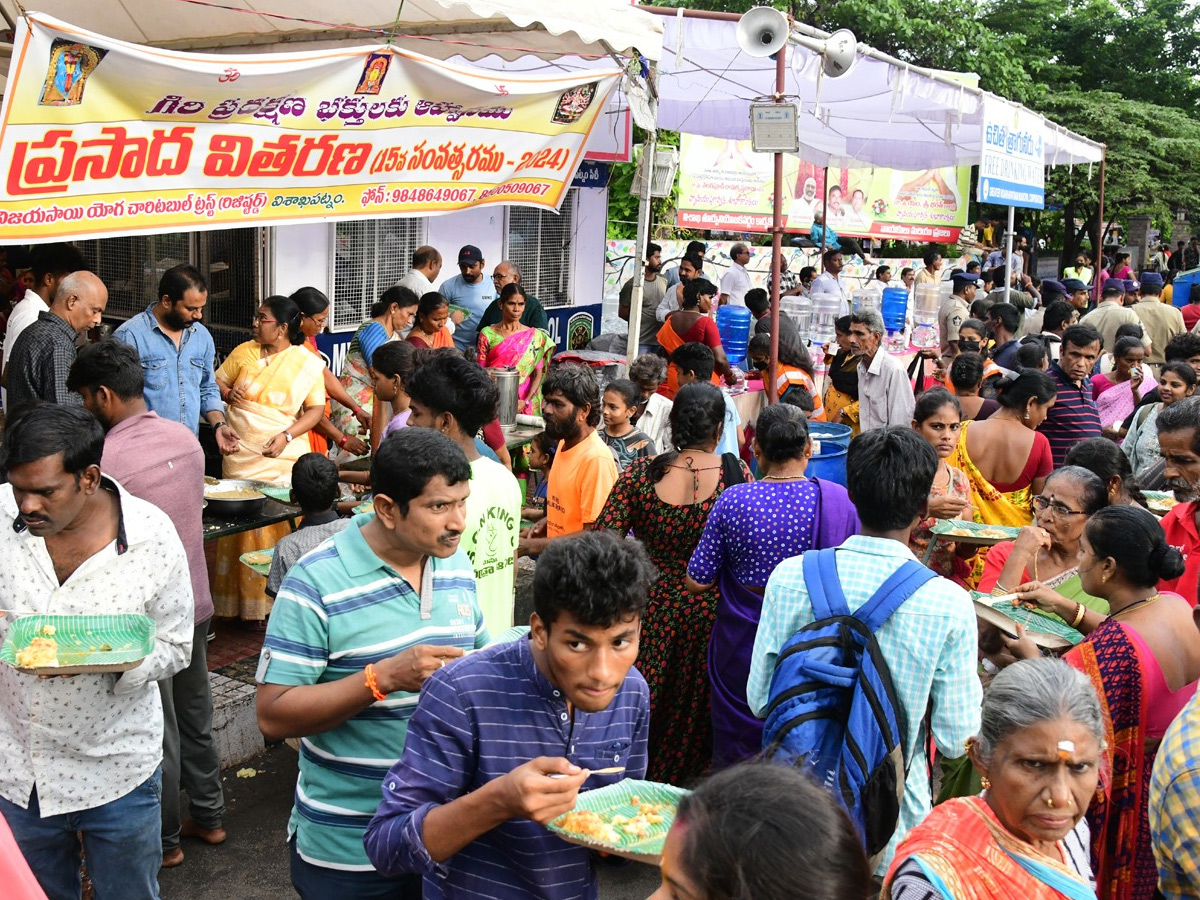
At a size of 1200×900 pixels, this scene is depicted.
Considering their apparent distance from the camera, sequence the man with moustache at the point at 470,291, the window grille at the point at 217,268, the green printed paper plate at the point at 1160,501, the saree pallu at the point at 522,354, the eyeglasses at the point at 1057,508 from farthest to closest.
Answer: the man with moustache at the point at 470,291 < the window grille at the point at 217,268 < the saree pallu at the point at 522,354 < the green printed paper plate at the point at 1160,501 < the eyeglasses at the point at 1057,508

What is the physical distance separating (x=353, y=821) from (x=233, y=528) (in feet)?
9.44

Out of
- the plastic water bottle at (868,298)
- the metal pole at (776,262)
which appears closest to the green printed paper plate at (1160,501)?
the metal pole at (776,262)

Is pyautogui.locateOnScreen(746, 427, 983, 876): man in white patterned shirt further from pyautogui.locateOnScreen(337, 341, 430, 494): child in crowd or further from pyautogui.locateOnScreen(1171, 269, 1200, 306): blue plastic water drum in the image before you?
pyautogui.locateOnScreen(1171, 269, 1200, 306): blue plastic water drum

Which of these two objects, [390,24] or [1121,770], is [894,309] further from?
[1121,770]

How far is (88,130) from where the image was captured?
16.3 feet

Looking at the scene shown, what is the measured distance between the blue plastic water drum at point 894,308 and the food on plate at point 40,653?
15169mm

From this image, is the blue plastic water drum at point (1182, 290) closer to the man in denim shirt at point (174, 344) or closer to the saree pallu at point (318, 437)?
the saree pallu at point (318, 437)

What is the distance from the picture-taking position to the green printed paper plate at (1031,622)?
357 centimetres

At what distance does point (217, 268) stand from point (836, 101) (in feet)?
23.4

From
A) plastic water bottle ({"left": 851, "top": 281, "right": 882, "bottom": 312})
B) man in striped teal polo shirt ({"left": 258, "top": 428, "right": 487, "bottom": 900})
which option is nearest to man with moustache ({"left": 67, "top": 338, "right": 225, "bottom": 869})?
man in striped teal polo shirt ({"left": 258, "top": 428, "right": 487, "bottom": 900})

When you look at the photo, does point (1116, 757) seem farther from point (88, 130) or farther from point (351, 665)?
point (88, 130)

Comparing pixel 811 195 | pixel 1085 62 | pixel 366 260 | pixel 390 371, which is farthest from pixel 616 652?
pixel 1085 62

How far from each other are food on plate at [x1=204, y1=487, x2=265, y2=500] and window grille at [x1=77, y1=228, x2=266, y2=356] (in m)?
4.16

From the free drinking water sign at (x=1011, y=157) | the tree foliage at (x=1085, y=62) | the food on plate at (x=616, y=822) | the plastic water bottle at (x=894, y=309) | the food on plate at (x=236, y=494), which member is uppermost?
the tree foliage at (x=1085, y=62)
